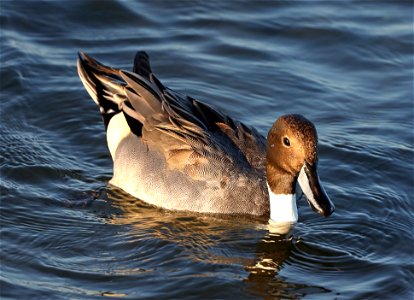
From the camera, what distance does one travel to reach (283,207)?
24.9 ft

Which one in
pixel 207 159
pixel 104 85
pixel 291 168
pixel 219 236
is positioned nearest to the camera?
pixel 291 168

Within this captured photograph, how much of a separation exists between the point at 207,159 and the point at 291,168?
73cm

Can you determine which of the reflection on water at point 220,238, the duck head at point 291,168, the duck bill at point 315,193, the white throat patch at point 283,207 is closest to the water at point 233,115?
the reflection on water at point 220,238

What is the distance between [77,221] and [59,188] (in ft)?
2.17

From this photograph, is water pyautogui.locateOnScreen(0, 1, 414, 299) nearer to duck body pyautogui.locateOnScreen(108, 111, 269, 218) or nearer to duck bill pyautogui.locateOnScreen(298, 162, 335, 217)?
duck body pyautogui.locateOnScreen(108, 111, 269, 218)

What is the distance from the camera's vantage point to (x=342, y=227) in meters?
7.71

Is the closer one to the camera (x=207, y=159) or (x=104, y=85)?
(x=207, y=159)

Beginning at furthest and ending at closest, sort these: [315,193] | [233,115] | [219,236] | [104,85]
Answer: [233,115], [104,85], [219,236], [315,193]

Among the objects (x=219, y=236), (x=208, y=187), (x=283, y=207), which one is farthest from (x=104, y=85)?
(x=283, y=207)

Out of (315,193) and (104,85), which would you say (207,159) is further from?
(104,85)

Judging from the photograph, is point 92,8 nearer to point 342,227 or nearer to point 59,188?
point 59,188

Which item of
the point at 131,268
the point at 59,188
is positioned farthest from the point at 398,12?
the point at 131,268

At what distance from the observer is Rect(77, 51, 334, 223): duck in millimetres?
7293

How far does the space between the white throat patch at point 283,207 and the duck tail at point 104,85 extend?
1783mm
